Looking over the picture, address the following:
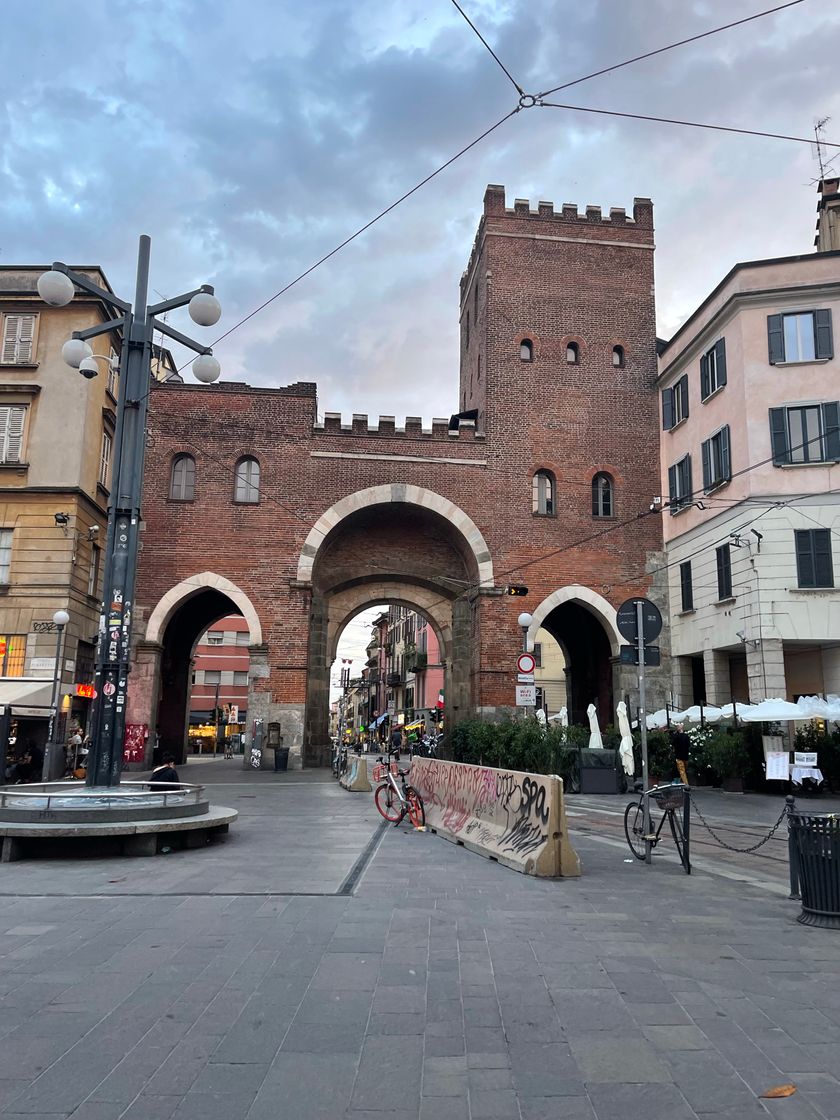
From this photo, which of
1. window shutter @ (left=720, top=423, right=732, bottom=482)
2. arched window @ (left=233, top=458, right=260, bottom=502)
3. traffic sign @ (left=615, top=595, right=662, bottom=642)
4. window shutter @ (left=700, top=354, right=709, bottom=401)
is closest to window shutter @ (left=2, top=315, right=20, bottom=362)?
arched window @ (left=233, top=458, right=260, bottom=502)

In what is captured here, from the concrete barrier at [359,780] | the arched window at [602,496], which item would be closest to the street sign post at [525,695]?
the concrete barrier at [359,780]

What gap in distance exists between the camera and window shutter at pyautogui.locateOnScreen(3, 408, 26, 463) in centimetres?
2678

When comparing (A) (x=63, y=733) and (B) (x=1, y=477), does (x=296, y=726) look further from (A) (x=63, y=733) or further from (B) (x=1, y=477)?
(B) (x=1, y=477)

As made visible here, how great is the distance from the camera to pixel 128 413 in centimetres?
1194

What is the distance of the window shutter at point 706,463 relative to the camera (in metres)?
25.0

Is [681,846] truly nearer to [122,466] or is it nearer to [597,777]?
[122,466]

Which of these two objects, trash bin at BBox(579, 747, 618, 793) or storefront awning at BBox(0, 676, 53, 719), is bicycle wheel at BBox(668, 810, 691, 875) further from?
storefront awning at BBox(0, 676, 53, 719)

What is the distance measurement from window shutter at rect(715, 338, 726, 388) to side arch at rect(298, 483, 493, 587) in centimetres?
873

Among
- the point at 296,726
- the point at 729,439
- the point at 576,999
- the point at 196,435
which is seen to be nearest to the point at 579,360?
the point at 729,439

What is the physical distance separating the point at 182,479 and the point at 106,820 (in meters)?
19.9

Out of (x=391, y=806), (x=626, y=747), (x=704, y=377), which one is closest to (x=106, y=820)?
(x=391, y=806)

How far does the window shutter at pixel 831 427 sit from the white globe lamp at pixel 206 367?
16.8 metres

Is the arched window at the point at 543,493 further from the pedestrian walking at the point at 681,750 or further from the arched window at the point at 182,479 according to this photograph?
the arched window at the point at 182,479

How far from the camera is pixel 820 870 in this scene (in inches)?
264
